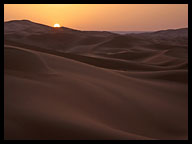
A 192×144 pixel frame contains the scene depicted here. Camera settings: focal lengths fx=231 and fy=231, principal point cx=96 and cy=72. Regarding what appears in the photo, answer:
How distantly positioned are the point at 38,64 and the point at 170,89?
2.22m

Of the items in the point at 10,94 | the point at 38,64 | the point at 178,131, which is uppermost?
the point at 38,64

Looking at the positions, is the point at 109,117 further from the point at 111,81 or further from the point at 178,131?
the point at 111,81

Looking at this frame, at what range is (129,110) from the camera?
8.90 ft

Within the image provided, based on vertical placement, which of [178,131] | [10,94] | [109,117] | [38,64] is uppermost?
[38,64]

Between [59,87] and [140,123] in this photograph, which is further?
[59,87]

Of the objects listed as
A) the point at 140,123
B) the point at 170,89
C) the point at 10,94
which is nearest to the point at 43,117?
the point at 10,94

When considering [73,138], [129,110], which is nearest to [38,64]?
[129,110]

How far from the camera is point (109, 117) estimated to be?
7.88 feet
